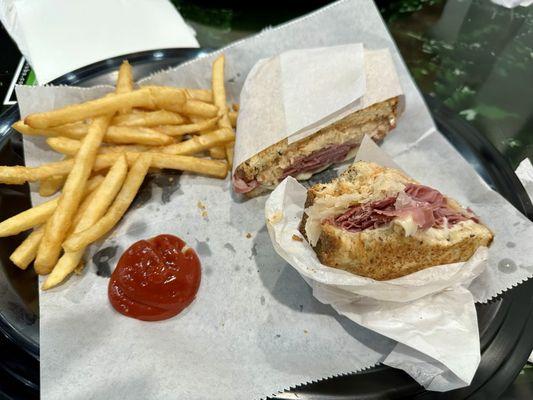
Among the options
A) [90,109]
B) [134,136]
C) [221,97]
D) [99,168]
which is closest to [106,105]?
[90,109]

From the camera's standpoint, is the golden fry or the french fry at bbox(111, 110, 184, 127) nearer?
the golden fry

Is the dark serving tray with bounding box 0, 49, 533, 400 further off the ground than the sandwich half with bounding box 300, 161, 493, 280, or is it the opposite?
the sandwich half with bounding box 300, 161, 493, 280

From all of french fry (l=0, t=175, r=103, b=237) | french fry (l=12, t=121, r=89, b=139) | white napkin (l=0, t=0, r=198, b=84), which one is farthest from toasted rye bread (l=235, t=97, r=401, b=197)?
white napkin (l=0, t=0, r=198, b=84)

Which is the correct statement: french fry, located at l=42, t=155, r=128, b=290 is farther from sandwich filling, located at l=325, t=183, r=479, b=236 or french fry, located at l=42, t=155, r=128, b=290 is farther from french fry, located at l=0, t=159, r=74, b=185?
sandwich filling, located at l=325, t=183, r=479, b=236

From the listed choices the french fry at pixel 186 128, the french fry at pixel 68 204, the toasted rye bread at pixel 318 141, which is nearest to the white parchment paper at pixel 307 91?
the toasted rye bread at pixel 318 141

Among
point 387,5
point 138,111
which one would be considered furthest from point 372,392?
point 387,5

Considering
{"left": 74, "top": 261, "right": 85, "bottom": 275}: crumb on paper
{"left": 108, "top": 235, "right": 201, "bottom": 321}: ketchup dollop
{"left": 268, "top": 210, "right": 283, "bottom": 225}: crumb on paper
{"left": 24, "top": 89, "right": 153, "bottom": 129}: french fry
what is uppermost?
{"left": 24, "top": 89, "right": 153, "bottom": 129}: french fry

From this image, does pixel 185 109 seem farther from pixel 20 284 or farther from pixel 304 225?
pixel 20 284
